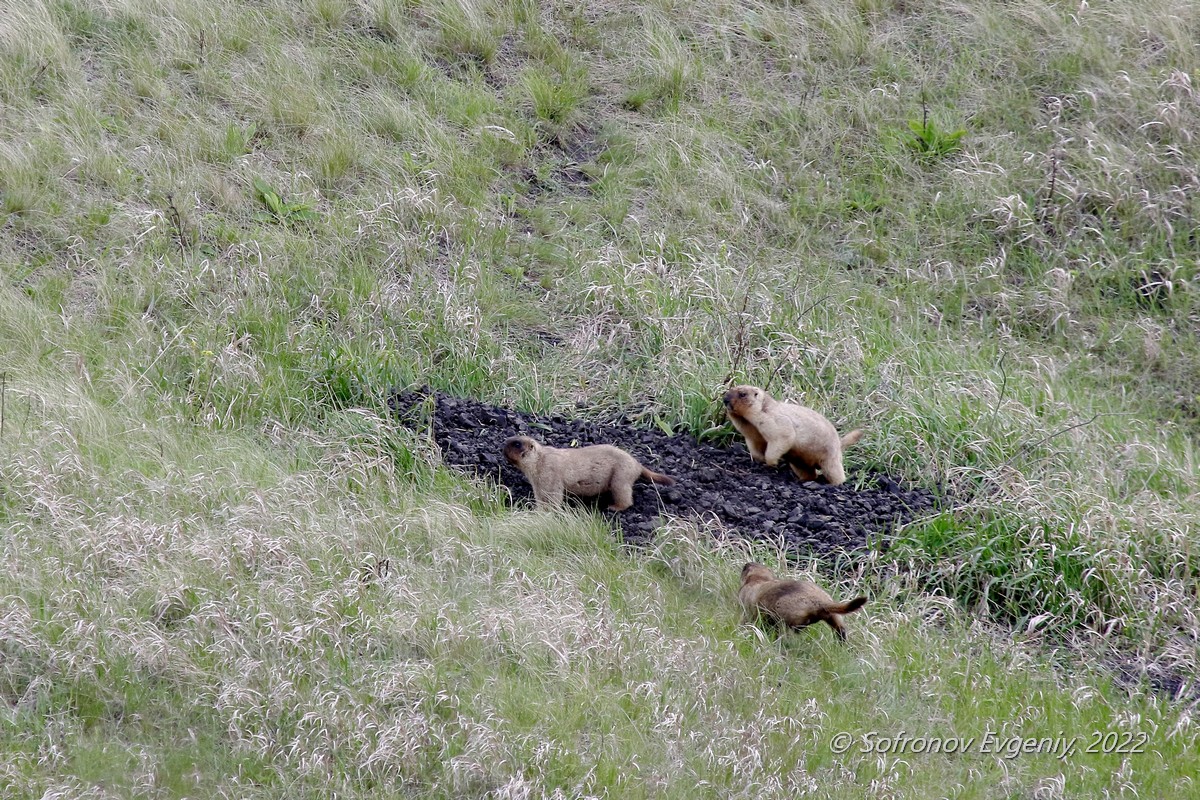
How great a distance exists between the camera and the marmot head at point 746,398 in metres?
7.04

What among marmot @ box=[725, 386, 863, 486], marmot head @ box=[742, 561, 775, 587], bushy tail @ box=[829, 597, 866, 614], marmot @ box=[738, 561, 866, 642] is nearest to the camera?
bushy tail @ box=[829, 597, 866, 614]

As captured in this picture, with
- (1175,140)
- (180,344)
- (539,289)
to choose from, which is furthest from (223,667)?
(1175,140)

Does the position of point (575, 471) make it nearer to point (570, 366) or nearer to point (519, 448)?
point (519, 448)

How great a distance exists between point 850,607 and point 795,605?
0.28 metres

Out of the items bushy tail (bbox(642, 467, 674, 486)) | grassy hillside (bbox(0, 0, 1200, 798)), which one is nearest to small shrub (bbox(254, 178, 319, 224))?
grassy hillside (bbox(0, 0, 1200, 798))

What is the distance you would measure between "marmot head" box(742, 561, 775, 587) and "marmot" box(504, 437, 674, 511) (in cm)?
99

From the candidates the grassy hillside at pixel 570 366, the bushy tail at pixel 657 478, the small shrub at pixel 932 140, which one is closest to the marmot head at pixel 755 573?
the grassy hillside at pixel 570 366

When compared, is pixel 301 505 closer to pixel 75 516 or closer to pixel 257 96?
pixel 75 516

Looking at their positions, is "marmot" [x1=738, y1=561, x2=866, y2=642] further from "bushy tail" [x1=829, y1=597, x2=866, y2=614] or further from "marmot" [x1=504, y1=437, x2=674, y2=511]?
"marmot" [x1=504, y1=437, x2=674, y2=511]

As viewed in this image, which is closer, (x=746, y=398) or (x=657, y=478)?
(x=657, y=478)

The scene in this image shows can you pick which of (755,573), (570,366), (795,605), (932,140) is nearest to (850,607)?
(795,605)

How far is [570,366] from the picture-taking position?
834cm

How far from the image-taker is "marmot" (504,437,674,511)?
22.1 feet

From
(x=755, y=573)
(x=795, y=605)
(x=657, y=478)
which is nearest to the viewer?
(x=795, y=605)
